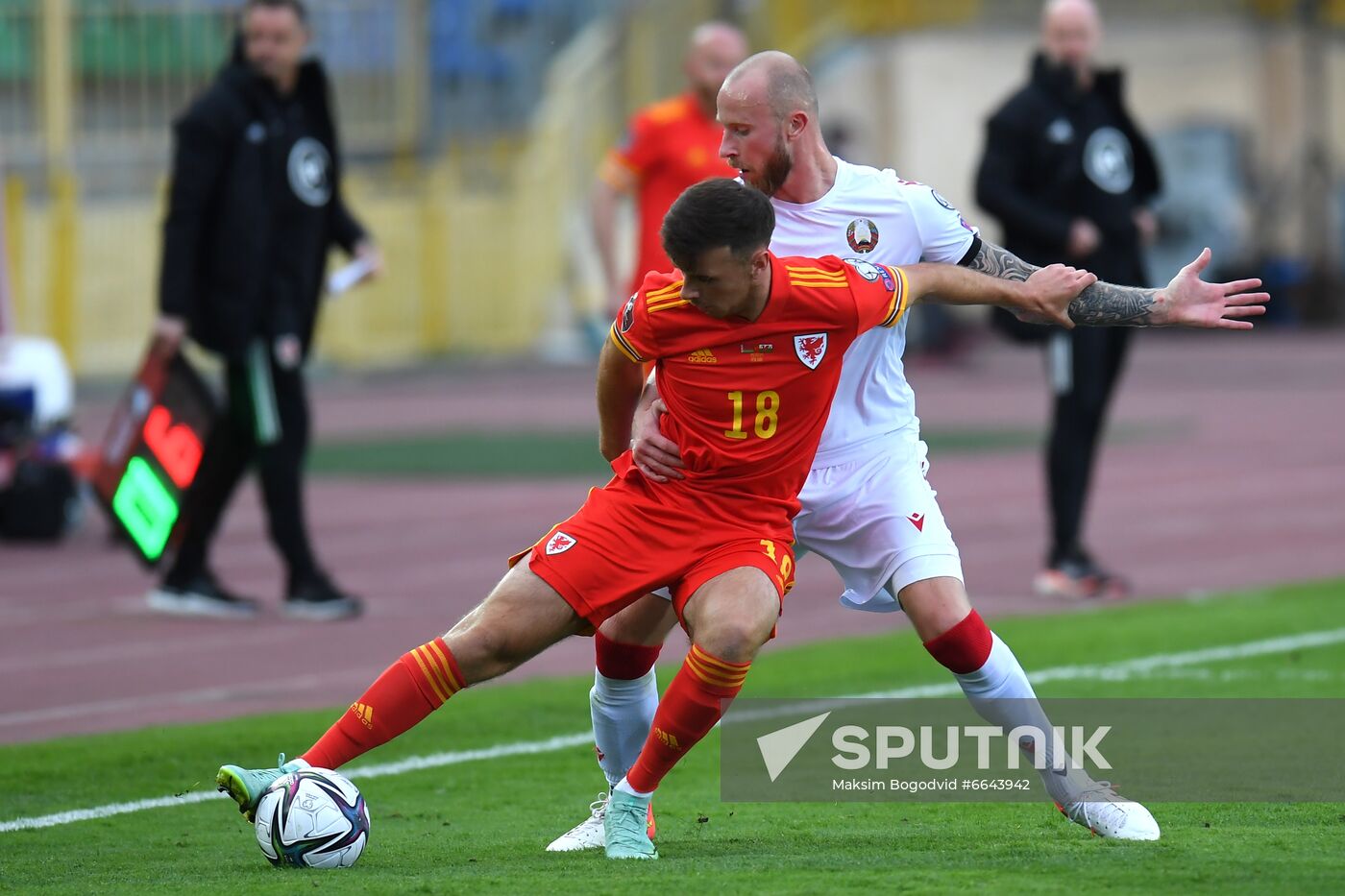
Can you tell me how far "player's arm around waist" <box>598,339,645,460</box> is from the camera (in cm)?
545

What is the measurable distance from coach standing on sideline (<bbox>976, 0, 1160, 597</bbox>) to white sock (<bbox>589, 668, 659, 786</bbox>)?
5381mm

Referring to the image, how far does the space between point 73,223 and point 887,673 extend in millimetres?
20161

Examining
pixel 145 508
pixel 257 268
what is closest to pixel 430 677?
pixel 145 508

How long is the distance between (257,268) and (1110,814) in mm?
5800

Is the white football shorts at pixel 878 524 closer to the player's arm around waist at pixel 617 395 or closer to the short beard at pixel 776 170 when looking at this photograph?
the player's arm around waist at pixel 617 395

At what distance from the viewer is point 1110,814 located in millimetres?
5457

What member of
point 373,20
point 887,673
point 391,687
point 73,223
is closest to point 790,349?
point 391,687

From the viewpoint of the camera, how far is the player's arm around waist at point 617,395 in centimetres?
545

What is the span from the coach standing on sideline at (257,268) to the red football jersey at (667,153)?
1344 millimetres

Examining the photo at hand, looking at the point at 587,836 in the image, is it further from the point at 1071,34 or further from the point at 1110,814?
the point at 1071,34

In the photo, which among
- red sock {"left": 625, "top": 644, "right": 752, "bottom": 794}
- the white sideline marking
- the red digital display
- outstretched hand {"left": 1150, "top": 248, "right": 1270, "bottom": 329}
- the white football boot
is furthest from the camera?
the red digital display

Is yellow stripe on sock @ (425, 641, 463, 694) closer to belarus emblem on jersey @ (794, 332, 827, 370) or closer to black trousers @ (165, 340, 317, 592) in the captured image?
belarus emblem on jersey @ (794, 332, 827, 370)

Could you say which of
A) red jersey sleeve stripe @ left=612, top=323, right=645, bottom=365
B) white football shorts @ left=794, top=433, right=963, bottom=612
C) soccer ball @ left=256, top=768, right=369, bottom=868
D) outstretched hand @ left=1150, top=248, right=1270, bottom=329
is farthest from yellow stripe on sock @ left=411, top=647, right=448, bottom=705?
outstretched hand @ left=1150, top=248, right=1270, bottom=329

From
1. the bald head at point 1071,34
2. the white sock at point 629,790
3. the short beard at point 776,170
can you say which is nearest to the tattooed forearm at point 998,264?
the short beard at point 776,170
